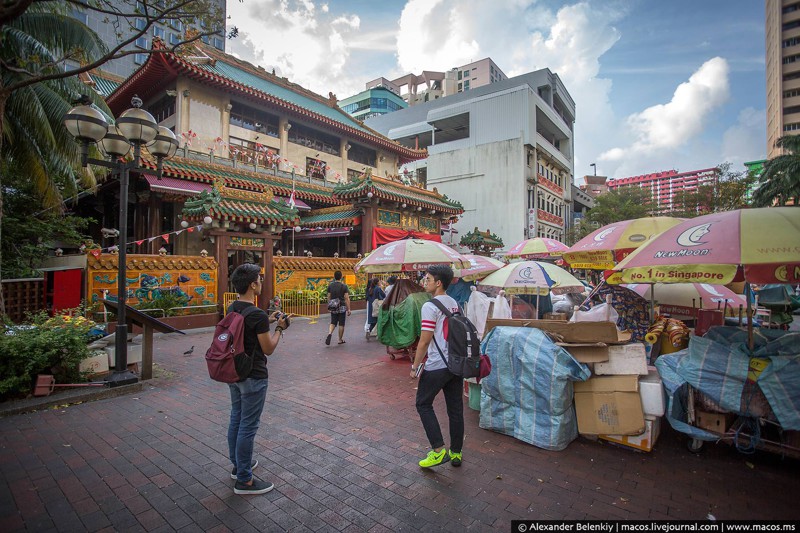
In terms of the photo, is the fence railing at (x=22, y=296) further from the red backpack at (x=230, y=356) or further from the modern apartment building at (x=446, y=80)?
the modern apartment building at (x=446, y=80)

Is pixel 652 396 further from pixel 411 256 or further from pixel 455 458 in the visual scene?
pixel 411 256

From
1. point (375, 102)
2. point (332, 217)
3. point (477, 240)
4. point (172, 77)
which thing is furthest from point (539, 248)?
point (375, 102)

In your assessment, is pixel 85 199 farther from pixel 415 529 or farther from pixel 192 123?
pixel 415 529

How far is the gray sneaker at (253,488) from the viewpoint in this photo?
122 inches

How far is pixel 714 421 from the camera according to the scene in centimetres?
→ 373

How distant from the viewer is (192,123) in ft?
56.6

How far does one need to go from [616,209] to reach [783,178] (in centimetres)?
979

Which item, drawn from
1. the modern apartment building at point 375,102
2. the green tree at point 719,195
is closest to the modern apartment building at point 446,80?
the modern apartment building at point 375,102

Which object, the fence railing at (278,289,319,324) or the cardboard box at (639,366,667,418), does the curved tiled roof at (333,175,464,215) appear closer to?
the fence railing at (278,289,319,324)

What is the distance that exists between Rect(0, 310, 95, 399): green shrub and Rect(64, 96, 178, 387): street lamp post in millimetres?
498

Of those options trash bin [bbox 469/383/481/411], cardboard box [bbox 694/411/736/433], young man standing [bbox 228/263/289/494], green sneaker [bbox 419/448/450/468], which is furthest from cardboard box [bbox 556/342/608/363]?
young man standing [bbox 228/263/289/494]

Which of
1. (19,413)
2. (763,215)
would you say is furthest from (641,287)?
(19,413)

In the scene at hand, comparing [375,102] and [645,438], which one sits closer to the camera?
[645,438]

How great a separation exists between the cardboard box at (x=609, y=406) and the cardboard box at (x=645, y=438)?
7 cm
